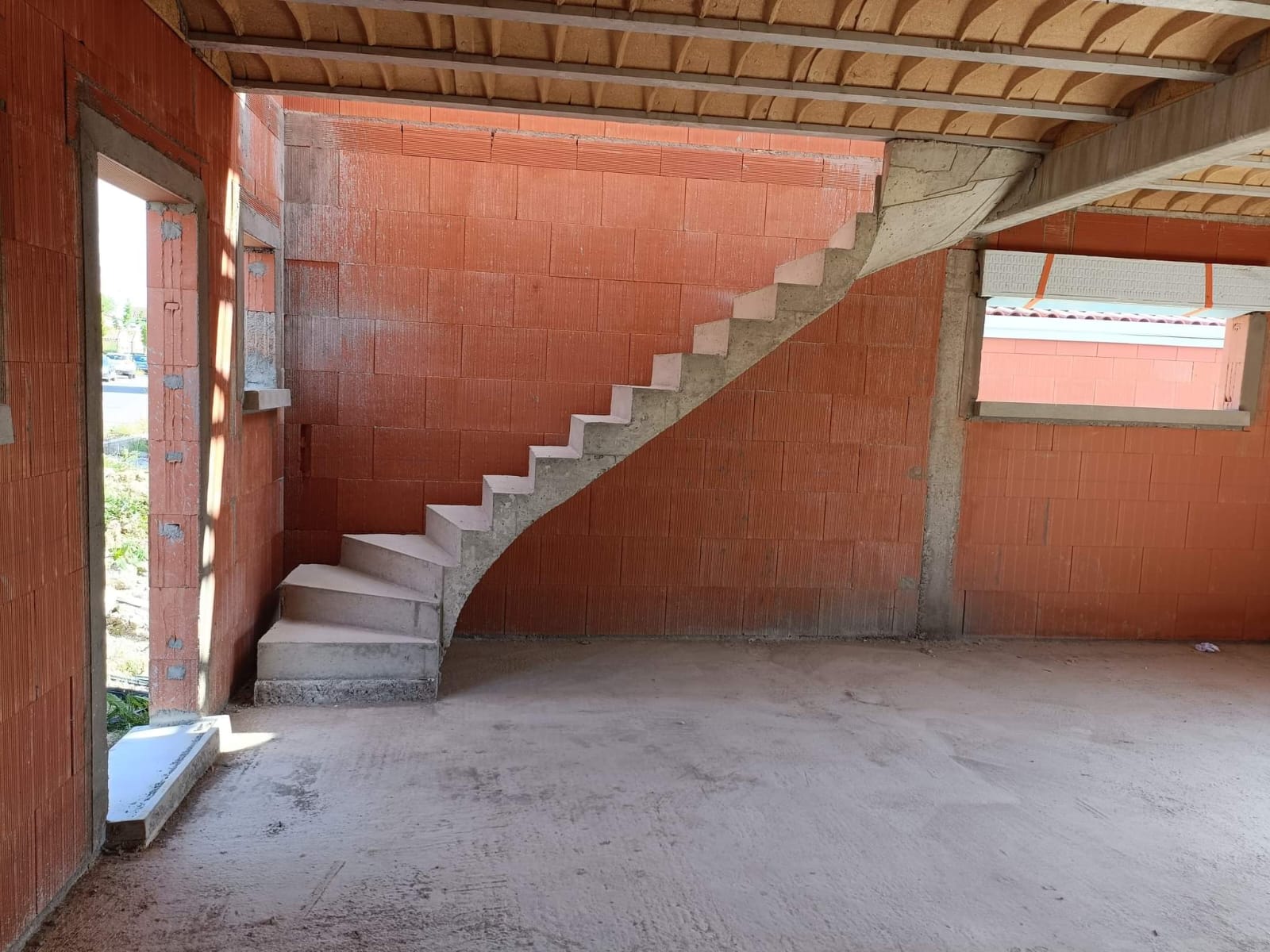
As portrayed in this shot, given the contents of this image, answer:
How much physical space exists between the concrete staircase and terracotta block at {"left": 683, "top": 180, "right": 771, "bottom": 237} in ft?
2.99

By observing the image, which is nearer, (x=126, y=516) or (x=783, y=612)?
(x=783, y=612)

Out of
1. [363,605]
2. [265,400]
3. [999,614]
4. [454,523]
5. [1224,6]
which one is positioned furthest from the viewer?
[999,614]

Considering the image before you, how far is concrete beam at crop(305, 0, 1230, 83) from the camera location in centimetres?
336

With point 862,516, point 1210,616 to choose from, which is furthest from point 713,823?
point 1210,616

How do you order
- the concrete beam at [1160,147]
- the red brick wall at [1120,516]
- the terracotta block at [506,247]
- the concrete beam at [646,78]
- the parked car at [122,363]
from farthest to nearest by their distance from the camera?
the parked car at [122,363] → the red brick wall at [1120,516] → the terracotta block at [506,247] → the concrete beam at [646,78] → the concrete beam at [1160,147]

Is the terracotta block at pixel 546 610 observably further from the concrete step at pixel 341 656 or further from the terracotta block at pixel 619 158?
the terracotta block at pixel 619 158

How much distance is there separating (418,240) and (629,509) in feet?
7.74

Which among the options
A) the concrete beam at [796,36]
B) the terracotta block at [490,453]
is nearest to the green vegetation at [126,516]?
the terracotta block at [490,453]

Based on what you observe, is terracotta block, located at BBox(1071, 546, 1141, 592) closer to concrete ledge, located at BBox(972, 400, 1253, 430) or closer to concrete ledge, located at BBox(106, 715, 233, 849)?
concrete ledge, located at BBox(972, 400, 1253, 430)

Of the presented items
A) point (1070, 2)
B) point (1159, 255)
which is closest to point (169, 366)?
point (1070, 2)

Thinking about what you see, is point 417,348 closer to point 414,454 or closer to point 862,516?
point 414,454

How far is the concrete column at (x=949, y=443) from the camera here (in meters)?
6.28

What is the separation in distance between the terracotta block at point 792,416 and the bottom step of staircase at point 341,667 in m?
2.83

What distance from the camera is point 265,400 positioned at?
4.89 metres
